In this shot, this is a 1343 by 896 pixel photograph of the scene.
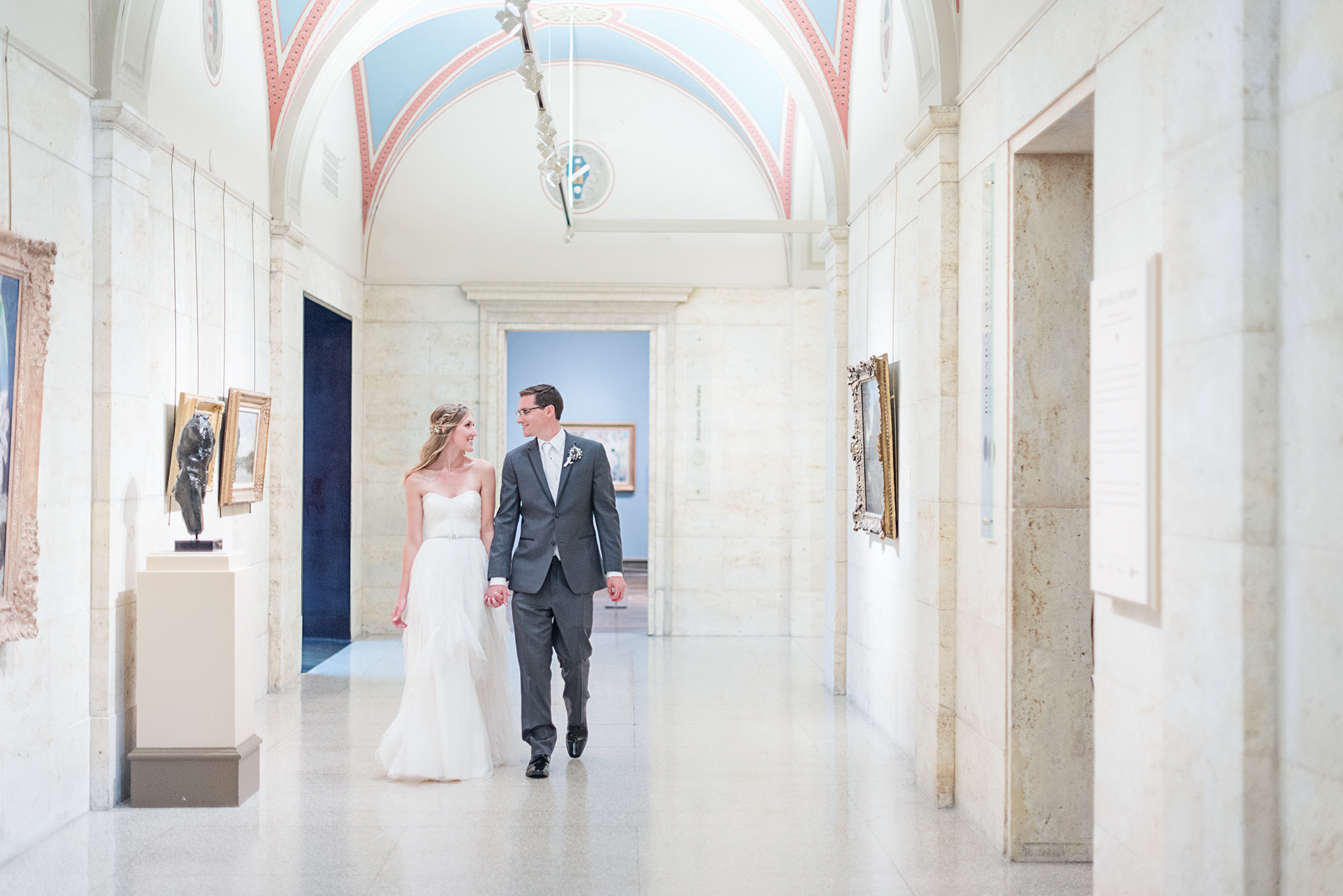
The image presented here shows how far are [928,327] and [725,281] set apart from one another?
6.54 meters

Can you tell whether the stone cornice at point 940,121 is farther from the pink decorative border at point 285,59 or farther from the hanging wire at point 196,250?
the pink decorative border at point 285,59

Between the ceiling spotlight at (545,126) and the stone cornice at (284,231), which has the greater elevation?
the ceiling spotlight at (545,126)

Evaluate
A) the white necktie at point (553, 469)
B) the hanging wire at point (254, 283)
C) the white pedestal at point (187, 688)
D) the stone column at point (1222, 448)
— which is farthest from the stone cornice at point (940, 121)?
the hanging wire at point (254, 283)

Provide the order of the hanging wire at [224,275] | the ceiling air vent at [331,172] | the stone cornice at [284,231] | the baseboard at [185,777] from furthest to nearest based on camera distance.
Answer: the ceiling air vent at [331,172] → the stone cornice at [284,231] → the hanging wire at [224,275] → the baseboard at [185,777]

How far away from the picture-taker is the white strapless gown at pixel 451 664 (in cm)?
584

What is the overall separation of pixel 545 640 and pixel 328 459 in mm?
6157

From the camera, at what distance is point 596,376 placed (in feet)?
62.5

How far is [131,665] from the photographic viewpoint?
18.8 ft

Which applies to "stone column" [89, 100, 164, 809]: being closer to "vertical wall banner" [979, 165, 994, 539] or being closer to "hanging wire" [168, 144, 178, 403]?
"hanging wire" [168, 144, 178, 403]

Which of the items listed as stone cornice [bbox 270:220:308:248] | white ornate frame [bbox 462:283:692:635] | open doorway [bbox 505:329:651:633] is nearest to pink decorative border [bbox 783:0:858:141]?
white ornate frame [bbox 462:283:692:635]

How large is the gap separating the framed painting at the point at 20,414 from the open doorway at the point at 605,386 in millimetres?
13980

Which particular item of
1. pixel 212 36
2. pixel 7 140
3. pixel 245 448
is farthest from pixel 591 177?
pixel 7 140

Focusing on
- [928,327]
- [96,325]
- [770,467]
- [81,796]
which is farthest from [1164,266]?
[770,467]

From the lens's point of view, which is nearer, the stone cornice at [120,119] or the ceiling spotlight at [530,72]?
the stone cornice at [120,119]
